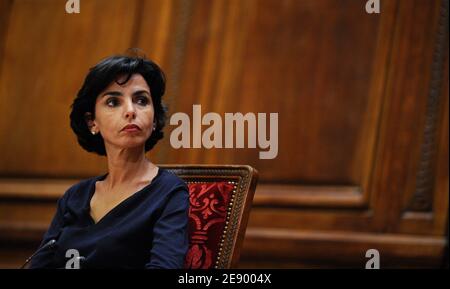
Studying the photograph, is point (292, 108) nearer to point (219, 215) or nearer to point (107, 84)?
point (219, 215)

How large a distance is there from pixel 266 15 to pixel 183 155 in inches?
26.7

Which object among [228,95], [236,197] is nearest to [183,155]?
[228,95]

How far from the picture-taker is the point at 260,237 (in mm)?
2791

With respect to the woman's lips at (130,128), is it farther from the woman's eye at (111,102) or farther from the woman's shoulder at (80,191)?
the woman's shoulder at (80,191)

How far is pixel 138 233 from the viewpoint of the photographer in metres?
1.40

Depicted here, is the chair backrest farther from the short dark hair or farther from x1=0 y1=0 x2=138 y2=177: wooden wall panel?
x1=0 y1=0 x2=138 y2=177: wooden wall panel

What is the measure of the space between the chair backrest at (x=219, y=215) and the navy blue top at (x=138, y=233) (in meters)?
0.15

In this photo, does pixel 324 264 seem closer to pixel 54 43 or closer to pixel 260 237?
pixel 260 237

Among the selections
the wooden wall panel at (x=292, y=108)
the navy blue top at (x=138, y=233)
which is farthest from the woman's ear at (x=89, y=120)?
the wooden wall panel at (x=292, y=108)

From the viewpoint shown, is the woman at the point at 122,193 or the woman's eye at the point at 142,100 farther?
the woman's eye at the point at 142,100

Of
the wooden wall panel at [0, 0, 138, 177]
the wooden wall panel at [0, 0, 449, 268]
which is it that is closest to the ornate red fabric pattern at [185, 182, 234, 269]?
the wooden wall panel at [0, 0, 449, 268]

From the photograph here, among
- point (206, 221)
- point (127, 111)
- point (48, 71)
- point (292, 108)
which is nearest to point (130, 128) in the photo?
point (127, 111)

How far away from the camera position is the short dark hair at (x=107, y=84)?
1.50 meters

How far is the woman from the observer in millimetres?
1394
